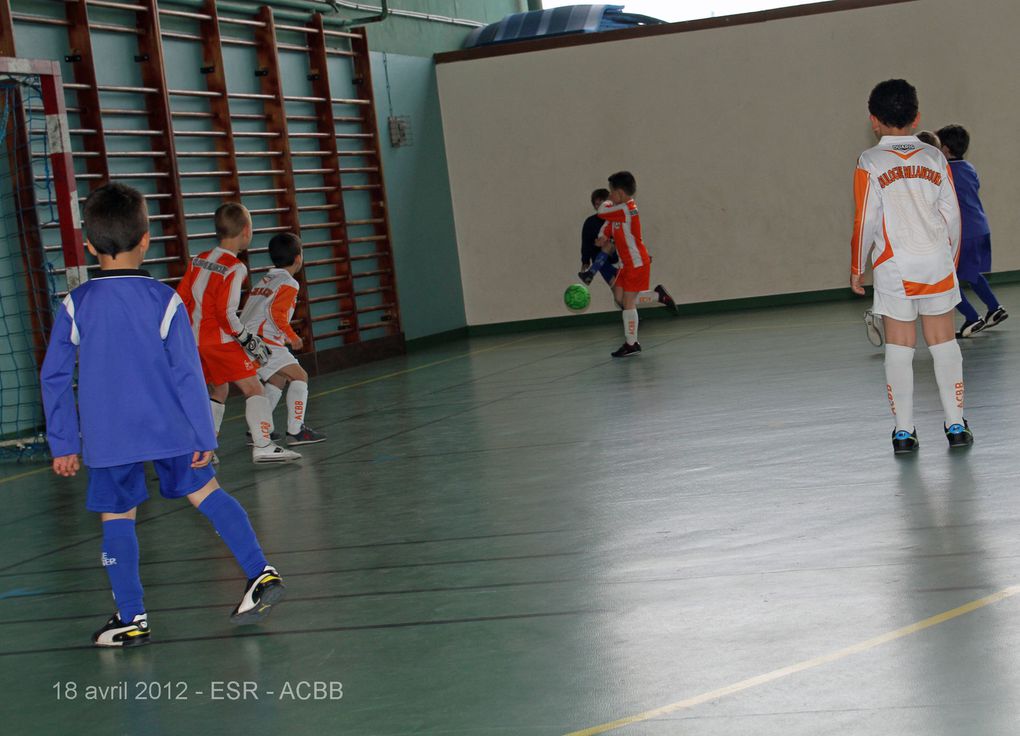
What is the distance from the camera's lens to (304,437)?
727 cm

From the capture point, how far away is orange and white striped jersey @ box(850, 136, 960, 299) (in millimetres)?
4934

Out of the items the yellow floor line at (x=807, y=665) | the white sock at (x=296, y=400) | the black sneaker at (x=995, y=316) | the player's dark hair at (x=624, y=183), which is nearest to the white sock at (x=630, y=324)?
the player's dark hair at (x=624, y=183)

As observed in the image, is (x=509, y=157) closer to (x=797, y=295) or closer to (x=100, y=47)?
(x=797, y=295)

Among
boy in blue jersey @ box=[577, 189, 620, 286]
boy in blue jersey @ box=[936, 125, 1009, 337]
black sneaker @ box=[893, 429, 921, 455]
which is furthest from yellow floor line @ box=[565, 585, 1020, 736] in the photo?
boy in blue jersey @ box=[577, 189, 620, 286]

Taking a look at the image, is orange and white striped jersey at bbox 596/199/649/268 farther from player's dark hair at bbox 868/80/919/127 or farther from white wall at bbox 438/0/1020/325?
player's dark hair at bbox 868/80/919/127

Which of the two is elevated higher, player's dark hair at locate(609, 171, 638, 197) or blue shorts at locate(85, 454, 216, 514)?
player's dark hair at locate(609, 171, 638, 197)

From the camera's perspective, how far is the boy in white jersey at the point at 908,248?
4.95 metres

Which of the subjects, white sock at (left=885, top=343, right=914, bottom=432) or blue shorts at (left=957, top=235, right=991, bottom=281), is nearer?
white sock at (left=885, top=343, right=914, bottom=432)

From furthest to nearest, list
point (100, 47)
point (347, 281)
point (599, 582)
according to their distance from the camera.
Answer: point (347, 281)
point (100, 47)
point (599, 582)

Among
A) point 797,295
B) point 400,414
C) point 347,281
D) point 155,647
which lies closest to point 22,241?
point 400,414

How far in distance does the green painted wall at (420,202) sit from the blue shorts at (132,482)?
1021 centimetres

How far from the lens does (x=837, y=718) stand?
241 centimetres

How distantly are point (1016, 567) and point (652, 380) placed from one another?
5250 mm

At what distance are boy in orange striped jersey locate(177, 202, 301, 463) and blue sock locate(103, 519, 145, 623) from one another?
2821mm
